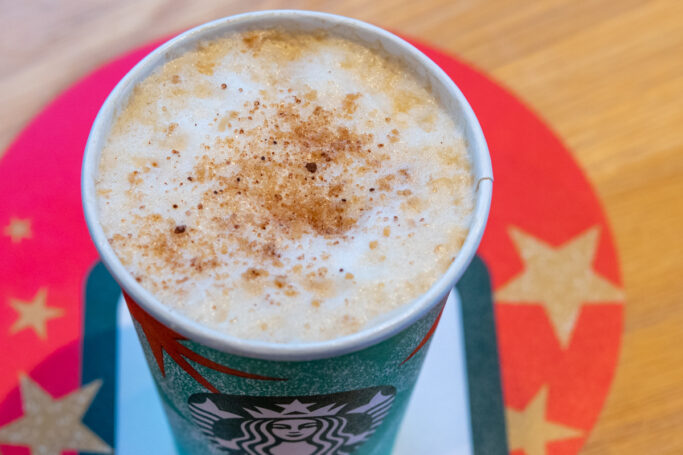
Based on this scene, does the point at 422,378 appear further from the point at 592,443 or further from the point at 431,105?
the point at 431,105

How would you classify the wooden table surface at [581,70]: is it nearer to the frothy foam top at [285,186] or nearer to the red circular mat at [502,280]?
the red circular mat at [502,280]

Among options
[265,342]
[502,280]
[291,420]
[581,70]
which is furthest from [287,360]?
[581,70]

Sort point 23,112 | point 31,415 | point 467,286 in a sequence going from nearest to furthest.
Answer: point 31,415 < point 467,286 < point 23,112

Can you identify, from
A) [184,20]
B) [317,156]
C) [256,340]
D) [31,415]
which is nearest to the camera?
[256,340]

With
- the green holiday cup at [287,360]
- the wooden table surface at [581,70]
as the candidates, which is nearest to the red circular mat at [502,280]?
the wooden table surface at [581,70]

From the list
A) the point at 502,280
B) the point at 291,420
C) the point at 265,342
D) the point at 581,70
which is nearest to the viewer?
the point at 265,342

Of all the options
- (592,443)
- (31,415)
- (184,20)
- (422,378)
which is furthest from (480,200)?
(184,20)

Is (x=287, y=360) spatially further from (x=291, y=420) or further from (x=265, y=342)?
(x=291, y=420)
